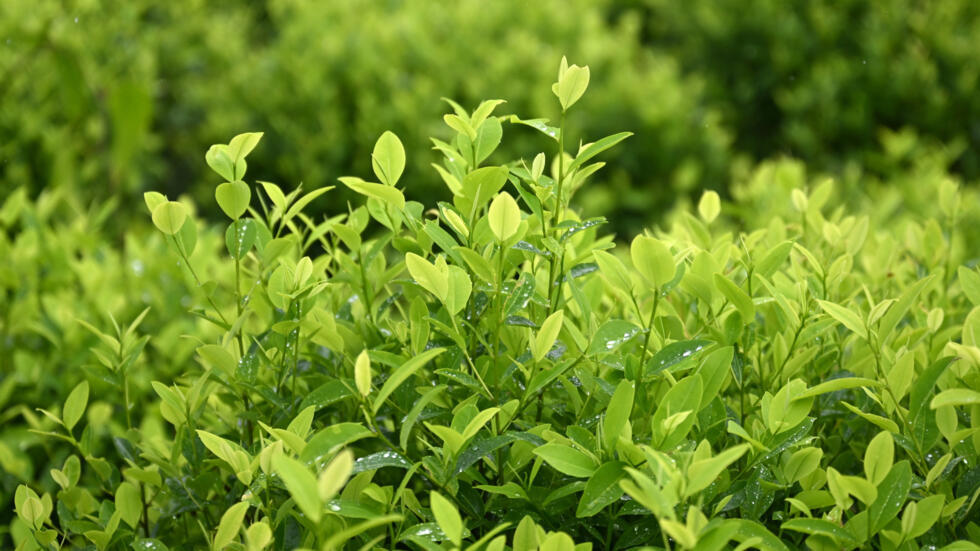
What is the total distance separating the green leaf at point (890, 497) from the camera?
3.91 feet

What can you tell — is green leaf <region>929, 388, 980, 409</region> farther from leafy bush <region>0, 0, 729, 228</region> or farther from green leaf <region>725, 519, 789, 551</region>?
leafy bush <region>0, 0, 729, 228</region>

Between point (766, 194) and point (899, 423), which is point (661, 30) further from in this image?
point (899, 423)

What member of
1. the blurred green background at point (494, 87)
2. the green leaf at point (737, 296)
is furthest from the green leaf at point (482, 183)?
the blurred green background at point (494, 87)

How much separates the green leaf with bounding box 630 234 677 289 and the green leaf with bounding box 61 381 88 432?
96cm

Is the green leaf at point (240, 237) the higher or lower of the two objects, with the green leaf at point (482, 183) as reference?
lower

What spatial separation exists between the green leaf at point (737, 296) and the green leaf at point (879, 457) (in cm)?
29

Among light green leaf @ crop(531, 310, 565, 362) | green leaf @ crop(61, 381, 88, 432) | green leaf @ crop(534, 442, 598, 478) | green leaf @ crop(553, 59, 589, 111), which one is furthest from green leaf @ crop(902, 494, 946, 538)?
green leaf @ crop(61, 381, 88, 432)

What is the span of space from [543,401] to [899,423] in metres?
0.57

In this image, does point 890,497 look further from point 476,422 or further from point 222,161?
point 222,161

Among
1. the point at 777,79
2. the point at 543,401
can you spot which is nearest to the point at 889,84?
the point at 777,79

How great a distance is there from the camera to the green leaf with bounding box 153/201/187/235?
1354 millimetres

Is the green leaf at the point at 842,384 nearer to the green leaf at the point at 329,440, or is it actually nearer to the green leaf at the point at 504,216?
the green leaf at the point at 504,216

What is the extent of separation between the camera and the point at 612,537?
4.62 ft

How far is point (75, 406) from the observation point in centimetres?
155
